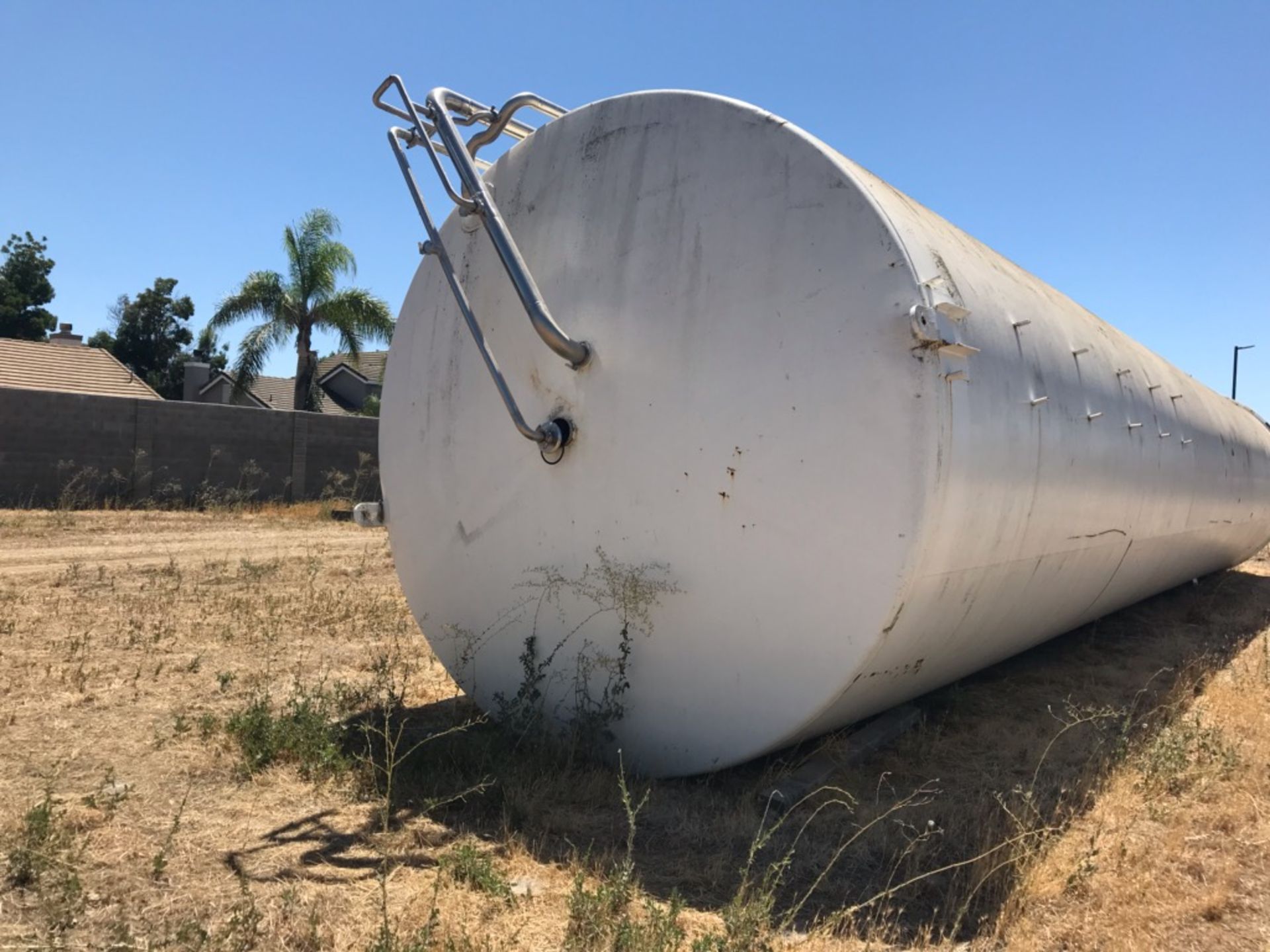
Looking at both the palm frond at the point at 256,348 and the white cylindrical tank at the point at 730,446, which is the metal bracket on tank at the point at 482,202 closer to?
the white cylindrical tank at the point at 730,446

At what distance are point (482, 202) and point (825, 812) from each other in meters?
3.03

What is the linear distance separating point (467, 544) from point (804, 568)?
188cm

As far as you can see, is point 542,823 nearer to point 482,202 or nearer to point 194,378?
point 482,202

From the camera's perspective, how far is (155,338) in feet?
121

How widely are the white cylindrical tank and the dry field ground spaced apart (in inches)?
18.0

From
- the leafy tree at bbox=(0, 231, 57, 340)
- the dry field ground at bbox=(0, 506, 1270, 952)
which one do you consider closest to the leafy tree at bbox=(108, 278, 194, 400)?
the leafy tree at bbox=(0, 231, 57, 340)

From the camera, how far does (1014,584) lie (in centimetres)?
460

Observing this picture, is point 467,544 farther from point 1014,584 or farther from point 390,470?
point 1014,584

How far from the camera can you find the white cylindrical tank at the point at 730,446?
3713mm

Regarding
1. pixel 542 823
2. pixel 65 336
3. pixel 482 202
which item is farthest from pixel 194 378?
pixel 542 823

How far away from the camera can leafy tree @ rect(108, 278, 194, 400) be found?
36.4 m

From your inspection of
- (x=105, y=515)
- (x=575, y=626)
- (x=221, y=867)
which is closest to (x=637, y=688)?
(x=575, y=626)

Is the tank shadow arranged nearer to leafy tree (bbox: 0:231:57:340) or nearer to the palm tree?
the palm tree

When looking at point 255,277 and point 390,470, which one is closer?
point 390,470
